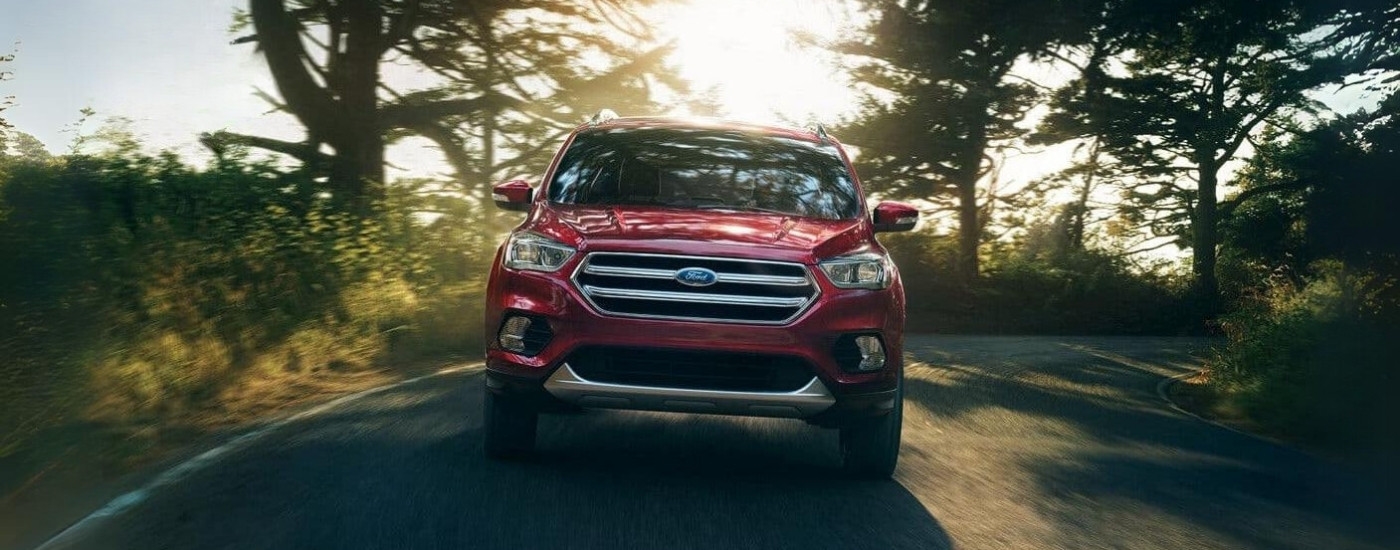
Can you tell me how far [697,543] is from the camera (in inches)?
225

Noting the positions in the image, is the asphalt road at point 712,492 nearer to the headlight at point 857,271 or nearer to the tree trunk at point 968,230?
the headlight at point 857,271

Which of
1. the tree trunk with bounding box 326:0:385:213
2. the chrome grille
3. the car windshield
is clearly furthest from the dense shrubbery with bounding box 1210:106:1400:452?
the tree trunk with bounding box 326:0:385:213

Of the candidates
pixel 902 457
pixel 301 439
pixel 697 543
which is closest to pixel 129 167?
pixel 301 439

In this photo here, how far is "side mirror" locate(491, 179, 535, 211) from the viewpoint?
7.77 m

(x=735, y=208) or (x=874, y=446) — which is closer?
(x=874, y=446)

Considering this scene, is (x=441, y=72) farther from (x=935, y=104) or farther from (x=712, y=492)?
(x=935, y=104)

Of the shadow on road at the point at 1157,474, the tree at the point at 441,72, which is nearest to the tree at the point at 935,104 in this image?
the tree at the point at 441,72

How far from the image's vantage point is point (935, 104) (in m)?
34.8

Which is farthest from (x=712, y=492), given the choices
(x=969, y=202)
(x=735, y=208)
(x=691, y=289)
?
(x=969, y=202)

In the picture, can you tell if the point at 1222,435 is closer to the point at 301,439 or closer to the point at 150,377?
the point at 301,439

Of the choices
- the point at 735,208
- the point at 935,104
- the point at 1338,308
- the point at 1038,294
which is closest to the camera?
the point at 735,208

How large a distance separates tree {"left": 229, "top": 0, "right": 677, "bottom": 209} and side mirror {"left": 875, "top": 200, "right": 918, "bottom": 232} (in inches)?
445

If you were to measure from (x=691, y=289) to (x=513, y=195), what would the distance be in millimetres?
1677

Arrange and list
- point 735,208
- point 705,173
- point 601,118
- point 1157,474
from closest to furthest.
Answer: point 735,208
point 705,173
point 601,118
point 1157,474
